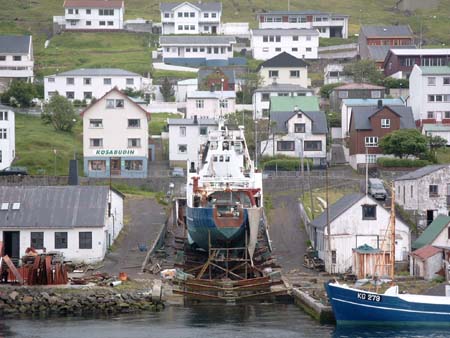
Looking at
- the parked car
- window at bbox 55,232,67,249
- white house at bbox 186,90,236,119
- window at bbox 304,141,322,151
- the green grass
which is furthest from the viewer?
white house at bbox 186,90,236,119

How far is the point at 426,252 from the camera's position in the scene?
5578 centimetres

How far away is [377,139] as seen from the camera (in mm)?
83062

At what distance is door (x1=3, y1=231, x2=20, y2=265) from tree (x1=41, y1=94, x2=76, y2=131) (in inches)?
1195

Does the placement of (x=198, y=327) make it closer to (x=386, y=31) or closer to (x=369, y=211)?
(x=369, y=211)

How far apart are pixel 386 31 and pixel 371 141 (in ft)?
107

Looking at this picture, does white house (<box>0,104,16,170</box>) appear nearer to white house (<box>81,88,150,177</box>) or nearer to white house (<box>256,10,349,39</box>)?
white house (<box>81,88,150,177</box>)

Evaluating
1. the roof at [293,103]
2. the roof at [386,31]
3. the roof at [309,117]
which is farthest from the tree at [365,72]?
the roof at [309,117]

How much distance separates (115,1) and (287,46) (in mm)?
17241

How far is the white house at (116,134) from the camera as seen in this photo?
269 ft

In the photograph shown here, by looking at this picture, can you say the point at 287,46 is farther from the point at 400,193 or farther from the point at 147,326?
the point at 147,326

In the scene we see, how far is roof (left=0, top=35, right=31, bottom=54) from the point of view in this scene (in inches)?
4208

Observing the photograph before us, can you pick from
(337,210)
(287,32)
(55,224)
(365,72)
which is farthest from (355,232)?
(287,32)

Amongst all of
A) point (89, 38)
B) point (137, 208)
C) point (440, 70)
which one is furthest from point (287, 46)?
point (137, 208)

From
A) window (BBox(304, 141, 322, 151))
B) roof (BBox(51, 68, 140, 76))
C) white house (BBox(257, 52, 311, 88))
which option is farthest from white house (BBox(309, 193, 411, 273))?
white house (BBox(257, 52, 311, 88))
